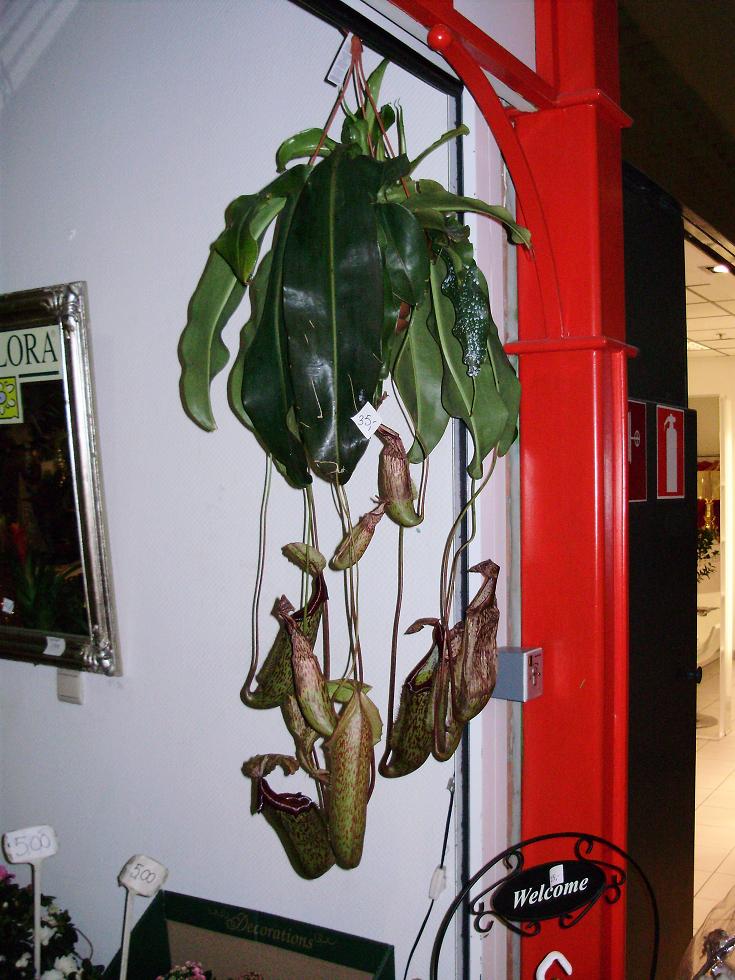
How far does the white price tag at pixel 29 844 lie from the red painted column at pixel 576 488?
0.95 m

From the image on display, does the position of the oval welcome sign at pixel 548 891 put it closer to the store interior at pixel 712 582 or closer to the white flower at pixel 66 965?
the white flower at pixel 66 965

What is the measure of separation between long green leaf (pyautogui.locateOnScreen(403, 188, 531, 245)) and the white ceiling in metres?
2.88

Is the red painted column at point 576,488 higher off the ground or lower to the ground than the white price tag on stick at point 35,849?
higher

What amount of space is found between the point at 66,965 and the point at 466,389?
1512mm

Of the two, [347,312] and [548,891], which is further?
[548,891]

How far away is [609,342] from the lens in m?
1.48

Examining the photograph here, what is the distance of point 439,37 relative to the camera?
1.18 m

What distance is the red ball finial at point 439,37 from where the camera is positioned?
46.5 inches

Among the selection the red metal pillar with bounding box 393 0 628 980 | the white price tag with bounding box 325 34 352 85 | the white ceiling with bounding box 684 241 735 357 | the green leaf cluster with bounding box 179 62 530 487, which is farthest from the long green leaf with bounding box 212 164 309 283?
the white ceiling with bounding box 684 241 735 357

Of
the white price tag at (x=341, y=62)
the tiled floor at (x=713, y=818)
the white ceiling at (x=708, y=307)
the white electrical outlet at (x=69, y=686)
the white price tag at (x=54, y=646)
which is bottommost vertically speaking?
the tiled floor at (x=713, y=818)

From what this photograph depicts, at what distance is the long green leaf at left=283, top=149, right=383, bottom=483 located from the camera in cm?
92

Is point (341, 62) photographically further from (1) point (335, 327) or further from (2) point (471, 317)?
(1) point (335, 327)

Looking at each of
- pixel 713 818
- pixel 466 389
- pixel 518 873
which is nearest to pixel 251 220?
pixel 466 389

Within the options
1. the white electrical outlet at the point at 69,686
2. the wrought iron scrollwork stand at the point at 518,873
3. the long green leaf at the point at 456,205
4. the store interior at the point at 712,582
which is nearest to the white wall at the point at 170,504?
the white electrical outlet at the point at 69,686
